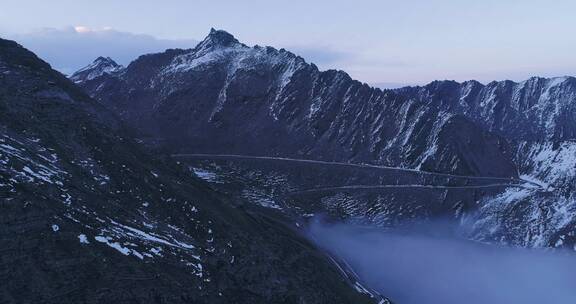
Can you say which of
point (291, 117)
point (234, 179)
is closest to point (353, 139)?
point (291, 117)

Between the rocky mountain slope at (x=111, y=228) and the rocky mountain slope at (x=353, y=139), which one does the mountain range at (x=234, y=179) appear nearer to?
the rocky mountain slope at (x=111, y=228)

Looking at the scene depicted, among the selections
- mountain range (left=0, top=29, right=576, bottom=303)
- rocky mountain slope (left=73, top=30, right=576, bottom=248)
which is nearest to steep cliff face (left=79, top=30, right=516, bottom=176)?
rocky mountain slope (left=73, top=30, right=576, bottom=248)

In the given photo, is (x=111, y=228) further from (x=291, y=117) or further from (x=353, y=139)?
(x=291, y=117)

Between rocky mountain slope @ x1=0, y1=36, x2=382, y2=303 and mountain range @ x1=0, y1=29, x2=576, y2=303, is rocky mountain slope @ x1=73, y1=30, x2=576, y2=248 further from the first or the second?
rocky mountain slope @ x1=0, y1=36, x2=382, y2=303

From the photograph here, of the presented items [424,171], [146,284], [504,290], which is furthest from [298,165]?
[146,284]

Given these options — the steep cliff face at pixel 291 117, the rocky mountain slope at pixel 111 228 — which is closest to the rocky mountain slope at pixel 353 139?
the steep cliff face at pixel 291 117

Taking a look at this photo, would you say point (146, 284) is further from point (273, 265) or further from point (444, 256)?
point (444, 256)
